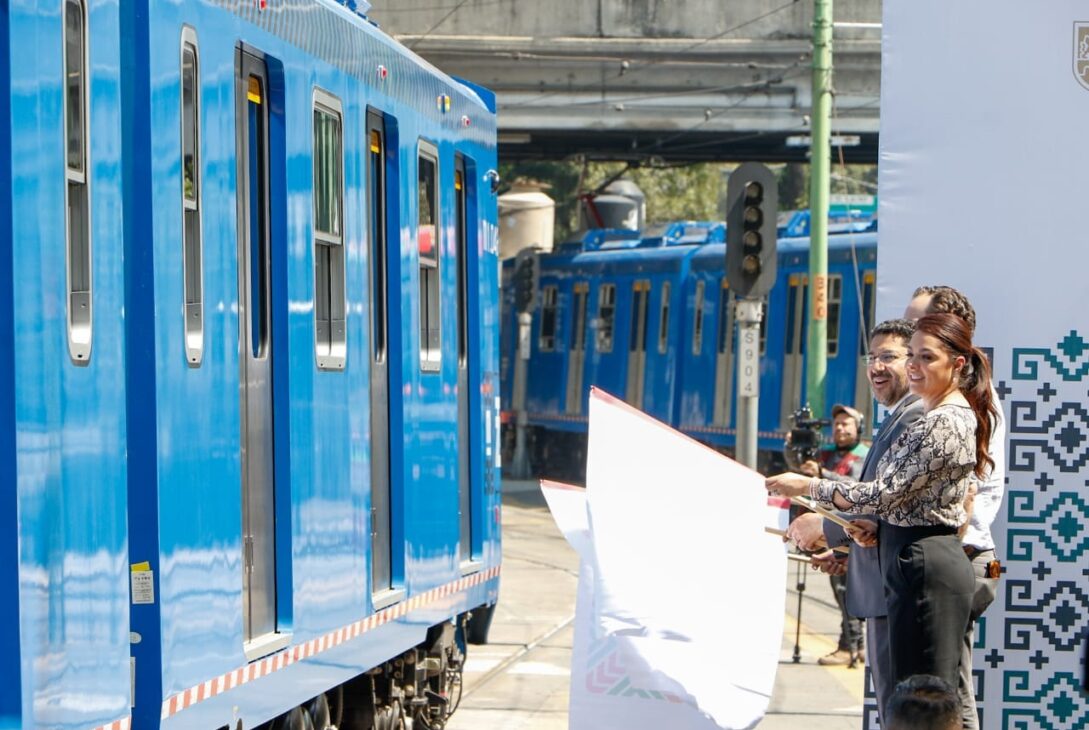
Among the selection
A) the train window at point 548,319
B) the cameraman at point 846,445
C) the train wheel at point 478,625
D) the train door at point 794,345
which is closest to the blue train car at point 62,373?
the train wheel at point 478,625

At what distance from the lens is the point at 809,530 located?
7195 millimetres

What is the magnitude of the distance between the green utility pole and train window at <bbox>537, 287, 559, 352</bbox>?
1467 cm

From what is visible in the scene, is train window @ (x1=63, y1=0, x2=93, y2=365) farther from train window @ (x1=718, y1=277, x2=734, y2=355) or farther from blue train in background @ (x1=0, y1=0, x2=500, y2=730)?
train window @ (x1=718, y1=277, x2=734, y2=355)

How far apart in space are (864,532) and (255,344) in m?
2.18

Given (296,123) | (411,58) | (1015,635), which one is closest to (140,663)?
(296,123)

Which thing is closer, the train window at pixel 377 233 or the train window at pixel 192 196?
the train window at pixel 192 196

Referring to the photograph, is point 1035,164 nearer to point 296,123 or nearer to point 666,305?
point 296,123

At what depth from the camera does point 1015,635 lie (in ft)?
24.6

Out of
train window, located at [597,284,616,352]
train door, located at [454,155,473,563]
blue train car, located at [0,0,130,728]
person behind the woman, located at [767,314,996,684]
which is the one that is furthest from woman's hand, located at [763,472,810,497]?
train window, located at [597,284,616,352]

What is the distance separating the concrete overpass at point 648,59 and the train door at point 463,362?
17437mm

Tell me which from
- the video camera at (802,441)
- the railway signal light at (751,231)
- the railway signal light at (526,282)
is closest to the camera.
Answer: the video camera at (802,441)

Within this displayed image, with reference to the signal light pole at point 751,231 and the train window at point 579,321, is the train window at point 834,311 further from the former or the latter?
the signal light pole at point 751,231

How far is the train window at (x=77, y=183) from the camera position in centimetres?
546

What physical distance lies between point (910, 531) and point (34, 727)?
9.41ft
